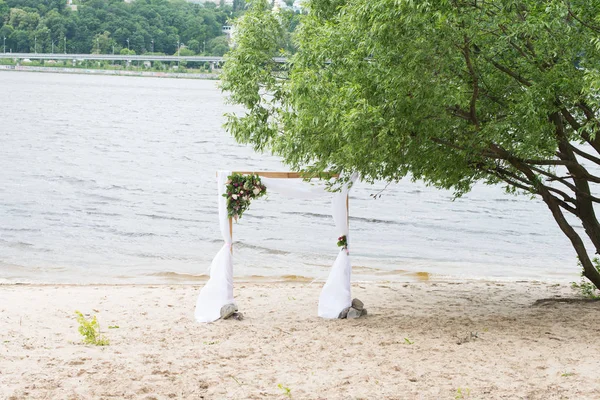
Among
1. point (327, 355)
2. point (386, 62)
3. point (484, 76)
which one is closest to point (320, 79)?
point (386, 62)

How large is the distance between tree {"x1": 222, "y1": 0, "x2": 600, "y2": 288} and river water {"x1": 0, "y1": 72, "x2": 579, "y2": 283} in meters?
4.73

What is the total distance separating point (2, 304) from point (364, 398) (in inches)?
293

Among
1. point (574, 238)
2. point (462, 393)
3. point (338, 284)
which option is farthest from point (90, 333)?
point (574, 238)

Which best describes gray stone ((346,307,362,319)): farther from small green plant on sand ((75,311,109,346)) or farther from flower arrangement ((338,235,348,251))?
small green plant on sand ((75,311,109,346))

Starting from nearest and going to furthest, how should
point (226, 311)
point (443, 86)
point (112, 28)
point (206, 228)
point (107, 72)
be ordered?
point (443, 86) < point (226, 311) < point (206, 228) < point (112, 28) < point (107, 72)

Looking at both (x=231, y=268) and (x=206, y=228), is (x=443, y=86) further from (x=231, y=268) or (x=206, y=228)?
(x=206, y=228)

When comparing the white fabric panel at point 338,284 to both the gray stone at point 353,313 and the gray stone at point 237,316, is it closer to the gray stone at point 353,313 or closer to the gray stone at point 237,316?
the gray stone at point 353,313

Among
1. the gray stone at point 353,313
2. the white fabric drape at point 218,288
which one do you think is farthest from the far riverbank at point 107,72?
the gray stone at point 353,313

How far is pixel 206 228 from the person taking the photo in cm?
2659

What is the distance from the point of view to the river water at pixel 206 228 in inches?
784

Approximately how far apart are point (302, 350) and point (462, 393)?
2.42 metres

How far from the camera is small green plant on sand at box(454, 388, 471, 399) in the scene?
805cm

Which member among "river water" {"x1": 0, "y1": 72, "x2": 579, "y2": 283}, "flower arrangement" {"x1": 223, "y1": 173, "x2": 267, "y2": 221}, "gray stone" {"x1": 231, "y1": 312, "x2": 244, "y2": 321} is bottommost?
"river water" {"x1": 0, "y1": 72, "x2": 579, "y2": 283}

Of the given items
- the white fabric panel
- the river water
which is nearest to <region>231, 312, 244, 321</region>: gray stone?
the white fabric panel
